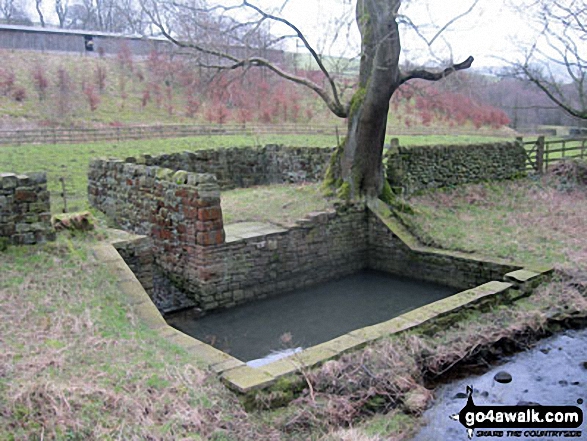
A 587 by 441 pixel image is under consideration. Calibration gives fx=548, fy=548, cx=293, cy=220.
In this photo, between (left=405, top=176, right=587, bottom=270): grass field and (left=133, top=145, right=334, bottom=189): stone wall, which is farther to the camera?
(left=133, top=145, right=334, bottom=189): stone wall

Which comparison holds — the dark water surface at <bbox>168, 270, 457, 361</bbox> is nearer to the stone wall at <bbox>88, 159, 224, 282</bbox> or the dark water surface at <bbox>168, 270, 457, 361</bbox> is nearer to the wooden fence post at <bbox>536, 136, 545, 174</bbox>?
the stone wall at <bbox>88, 159, 224, 282</bbox>

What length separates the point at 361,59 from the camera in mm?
12656

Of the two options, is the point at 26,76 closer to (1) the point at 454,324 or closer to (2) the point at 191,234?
(2) the point at 191,234

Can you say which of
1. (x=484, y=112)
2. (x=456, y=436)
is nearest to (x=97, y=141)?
(x=456, y=436)

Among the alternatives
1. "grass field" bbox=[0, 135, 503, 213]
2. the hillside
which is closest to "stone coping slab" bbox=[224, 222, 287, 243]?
"grass field" bbox=[0, 135, 503, 213]

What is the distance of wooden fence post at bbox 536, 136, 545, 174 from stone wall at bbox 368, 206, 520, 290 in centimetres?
917

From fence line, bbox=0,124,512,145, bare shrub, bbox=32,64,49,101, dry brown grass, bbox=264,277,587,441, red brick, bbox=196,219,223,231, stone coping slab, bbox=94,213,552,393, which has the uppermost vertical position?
bare shrub, bbox=32,64,49,101

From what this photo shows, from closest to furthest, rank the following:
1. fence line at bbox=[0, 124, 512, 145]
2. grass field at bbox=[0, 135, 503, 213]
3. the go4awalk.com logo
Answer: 1. the go4awalk.com logo
2. grass field at bbox=[0, 135, 503, 213]
3. fence line at bbox=[0, 124, 512, 145]

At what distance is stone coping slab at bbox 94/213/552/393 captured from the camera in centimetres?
555

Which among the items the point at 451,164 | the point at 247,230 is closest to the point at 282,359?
the point at 247,230

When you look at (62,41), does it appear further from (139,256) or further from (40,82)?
(139,256)

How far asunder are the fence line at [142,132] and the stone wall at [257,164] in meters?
2.18

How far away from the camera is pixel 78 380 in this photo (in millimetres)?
4746

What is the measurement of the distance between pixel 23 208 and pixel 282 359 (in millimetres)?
4266
